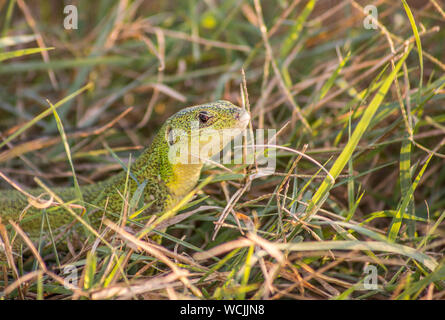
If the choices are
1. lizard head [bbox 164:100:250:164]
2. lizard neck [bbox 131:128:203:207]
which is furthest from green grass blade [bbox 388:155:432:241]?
lizard neck [bbox 131:128:203:207]

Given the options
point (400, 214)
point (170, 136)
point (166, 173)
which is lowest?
point (400, 214)

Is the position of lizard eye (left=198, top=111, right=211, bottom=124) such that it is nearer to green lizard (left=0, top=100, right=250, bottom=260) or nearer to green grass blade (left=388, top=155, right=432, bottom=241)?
green lizard (left=0, top=100, right=250, bottom=260)

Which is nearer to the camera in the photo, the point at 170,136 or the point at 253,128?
the point at 170,136

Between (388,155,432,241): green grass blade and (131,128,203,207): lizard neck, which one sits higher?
(131,128,203,207): lizard neck

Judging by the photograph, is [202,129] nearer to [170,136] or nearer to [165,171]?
[170,136]

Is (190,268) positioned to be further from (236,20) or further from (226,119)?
(236,20)

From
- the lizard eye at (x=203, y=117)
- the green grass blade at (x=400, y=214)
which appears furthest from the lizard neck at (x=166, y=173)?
the green grass blade at (x=400, y=214)

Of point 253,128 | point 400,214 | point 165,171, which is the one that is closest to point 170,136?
point 165,171
